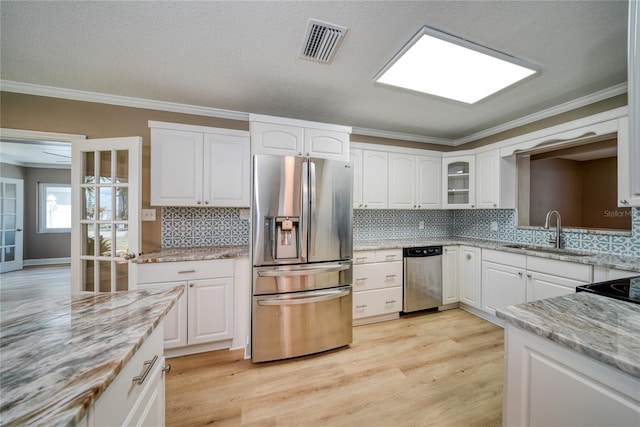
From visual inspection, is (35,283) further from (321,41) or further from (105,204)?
(321,41)

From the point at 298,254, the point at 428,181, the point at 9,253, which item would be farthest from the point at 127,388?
the point at 9,253

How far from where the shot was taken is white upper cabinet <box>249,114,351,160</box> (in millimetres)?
2217

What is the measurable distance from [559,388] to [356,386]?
1.32 meters

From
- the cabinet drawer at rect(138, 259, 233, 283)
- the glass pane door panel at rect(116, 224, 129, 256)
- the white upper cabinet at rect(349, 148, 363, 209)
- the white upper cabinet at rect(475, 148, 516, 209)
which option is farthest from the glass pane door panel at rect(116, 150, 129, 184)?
the white upper cabinet at rect(475, 148, 516, 209)

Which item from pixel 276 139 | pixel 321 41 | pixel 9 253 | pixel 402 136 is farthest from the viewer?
pixel 9 253

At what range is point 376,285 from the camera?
9.26 ft

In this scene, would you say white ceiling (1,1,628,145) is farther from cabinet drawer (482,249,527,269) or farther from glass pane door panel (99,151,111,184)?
cabinet drawer (482,249,527,269)

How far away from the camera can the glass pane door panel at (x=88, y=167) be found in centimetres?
228

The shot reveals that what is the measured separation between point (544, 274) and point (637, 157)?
171 cm

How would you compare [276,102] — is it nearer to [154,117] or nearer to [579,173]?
[154,117]

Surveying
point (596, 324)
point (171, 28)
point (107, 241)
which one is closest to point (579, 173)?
point (596, 324)

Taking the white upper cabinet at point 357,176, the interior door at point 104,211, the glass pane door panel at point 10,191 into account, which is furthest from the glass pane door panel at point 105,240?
the glass pane door panel at point 10,191

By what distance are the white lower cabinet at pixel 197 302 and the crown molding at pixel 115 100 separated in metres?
1.63

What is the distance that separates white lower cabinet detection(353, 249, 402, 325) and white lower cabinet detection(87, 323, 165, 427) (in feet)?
6.68
